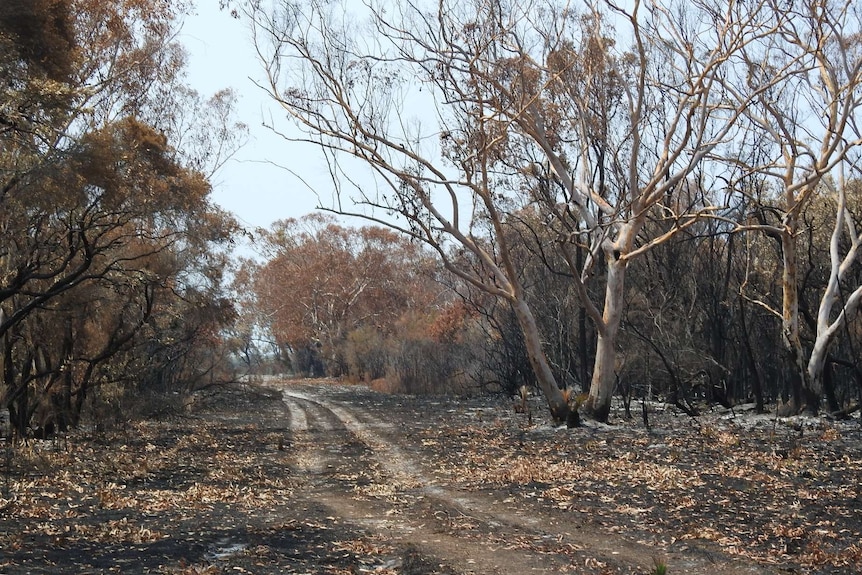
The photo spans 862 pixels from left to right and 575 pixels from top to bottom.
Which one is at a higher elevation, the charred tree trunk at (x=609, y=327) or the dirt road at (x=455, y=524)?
the charred tree trunk at (x=609, y=327)

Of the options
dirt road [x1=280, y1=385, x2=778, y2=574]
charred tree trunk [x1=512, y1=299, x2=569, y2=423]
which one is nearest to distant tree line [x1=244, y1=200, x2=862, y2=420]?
charred tree trunk [x1=512, y1=299, x2=569, y2=423]

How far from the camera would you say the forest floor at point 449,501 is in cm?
700

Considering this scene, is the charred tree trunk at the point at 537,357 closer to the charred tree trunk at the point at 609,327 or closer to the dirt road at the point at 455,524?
the charred tree trunk at the point at 609,327

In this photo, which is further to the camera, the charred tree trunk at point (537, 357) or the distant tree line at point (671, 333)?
the distant tree line at point (671, 333)

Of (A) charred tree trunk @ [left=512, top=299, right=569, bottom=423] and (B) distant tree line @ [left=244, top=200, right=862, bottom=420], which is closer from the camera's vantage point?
(A) charred tree trunk @ [left=512, top=299, right=569, bottom=423]

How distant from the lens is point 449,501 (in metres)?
10.1

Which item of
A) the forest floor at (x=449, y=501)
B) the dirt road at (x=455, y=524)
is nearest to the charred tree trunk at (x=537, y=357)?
the forest floor at (x=449, y=501)

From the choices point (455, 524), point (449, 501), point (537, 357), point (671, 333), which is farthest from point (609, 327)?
point (455, 524)

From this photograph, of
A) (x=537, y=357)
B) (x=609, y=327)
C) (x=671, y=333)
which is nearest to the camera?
(x=537, y=357)

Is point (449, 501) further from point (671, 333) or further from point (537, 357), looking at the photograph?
point (671, 333)

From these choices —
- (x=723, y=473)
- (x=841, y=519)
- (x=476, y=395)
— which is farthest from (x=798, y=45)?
(x=476, y=395)

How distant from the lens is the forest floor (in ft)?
23.0

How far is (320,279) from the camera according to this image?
205ft

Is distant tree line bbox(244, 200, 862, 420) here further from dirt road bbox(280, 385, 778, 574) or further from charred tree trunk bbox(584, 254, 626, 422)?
dirt road bbox(280, 385, 778, 574)
